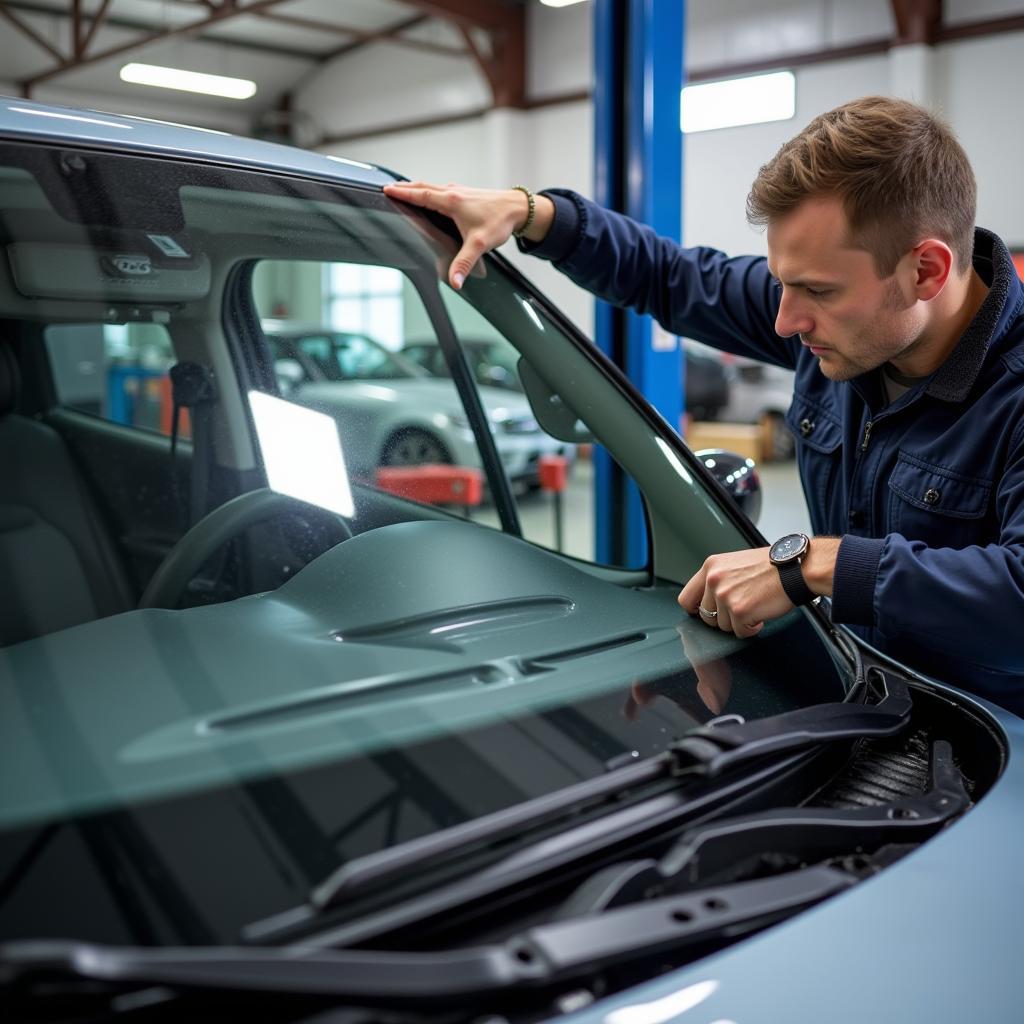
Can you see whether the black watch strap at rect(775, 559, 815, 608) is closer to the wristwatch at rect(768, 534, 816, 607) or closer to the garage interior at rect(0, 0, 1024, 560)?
the wristwatch at rect(768, 534, 816, 607)

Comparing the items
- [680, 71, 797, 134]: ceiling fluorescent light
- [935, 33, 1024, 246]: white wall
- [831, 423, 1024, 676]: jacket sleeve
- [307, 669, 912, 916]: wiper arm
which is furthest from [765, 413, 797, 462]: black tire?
[307, 669, 912, 916]: wiper arm

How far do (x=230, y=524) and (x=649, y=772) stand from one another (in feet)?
1.93

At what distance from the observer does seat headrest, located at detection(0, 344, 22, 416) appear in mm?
1429

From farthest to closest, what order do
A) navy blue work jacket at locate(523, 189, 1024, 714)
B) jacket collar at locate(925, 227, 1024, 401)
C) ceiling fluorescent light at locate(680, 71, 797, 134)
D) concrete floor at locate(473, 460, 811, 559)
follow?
ceiling fluorescent light at locate(680, 71, 797, 134)
concrete floor at locate(473, 460, 811, 559)
jacket collar at locate(925, 227, 1024, 401)
navy blue work jacket at locate(523, 189, 1024, 714)

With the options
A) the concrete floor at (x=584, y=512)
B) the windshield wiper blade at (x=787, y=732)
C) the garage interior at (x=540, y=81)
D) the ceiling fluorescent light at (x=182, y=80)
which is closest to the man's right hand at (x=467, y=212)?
the windshield wiper blade at (x=787, y=732)

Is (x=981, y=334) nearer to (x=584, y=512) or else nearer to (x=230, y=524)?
(x=230, y=524)

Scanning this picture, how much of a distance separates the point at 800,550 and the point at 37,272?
0.96 meters

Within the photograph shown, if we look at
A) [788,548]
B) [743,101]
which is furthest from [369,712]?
[743,101]

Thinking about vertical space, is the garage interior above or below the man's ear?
above

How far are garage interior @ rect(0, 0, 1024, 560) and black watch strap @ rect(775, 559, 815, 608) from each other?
112 inches

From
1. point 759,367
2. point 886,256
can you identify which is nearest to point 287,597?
point 886,256

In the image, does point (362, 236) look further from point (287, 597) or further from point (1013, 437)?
point (1013, 437)

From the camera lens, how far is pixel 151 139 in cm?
131

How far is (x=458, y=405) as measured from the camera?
5.96ft
